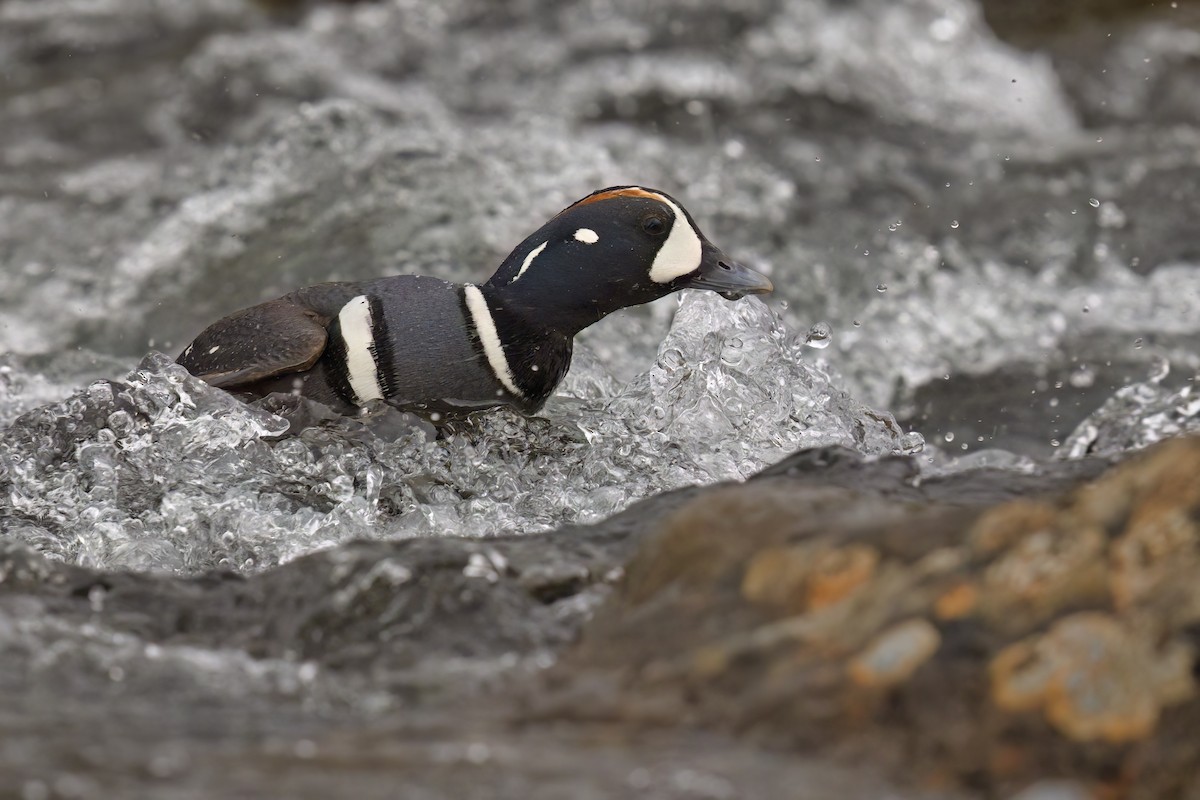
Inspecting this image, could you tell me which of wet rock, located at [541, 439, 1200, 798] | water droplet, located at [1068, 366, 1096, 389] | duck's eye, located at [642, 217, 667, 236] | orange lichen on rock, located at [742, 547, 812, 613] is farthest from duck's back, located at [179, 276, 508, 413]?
water droplet, located at [1068, 366, 1096, 389]

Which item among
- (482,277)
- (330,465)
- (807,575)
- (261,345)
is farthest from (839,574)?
(482,277)

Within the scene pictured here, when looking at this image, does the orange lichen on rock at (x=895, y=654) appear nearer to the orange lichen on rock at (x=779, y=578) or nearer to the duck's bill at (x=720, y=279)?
the orange lichen on rock at (x=779, y=578)

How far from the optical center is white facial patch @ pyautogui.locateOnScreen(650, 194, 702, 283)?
4.18 metres

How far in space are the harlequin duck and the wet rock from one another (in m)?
1.72

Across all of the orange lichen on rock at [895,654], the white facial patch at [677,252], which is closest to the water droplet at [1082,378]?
the white facial patch at [677,252]

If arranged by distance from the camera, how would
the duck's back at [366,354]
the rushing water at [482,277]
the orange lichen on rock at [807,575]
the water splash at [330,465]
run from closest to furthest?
the orange lichen on rock at [807,575] < the rushing water at [482,277] < the water splash at [330,465] < the duck's back at [366,354]

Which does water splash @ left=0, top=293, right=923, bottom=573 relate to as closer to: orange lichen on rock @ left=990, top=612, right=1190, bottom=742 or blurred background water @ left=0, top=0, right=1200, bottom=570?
blurred background water @ left=0, top=0, right=1200, bottom=570

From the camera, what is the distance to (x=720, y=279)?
4.25 meters

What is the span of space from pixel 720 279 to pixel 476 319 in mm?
726

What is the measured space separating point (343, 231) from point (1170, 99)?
5079 mm

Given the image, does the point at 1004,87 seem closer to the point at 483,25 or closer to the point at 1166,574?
the point at 483,25

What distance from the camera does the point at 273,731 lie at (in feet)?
7.23

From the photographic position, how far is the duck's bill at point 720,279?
4.23 m

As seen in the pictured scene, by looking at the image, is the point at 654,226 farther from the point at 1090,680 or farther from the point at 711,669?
the point at 1090,680
